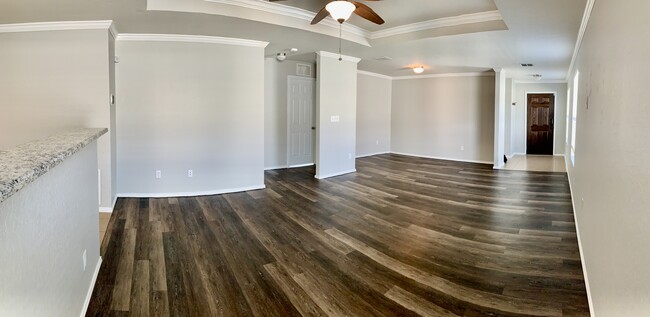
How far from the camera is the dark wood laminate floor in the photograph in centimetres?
230

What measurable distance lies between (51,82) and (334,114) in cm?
431

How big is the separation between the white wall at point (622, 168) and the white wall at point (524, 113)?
31.2ft

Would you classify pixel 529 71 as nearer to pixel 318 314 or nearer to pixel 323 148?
pixel 323 148

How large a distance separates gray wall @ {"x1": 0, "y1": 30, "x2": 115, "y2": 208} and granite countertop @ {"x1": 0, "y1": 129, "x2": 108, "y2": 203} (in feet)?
9.75

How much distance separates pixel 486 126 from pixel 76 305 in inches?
357

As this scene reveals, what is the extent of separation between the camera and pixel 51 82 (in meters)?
4.21

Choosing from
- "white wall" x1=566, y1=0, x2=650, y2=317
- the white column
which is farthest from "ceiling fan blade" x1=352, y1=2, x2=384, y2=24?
the white column

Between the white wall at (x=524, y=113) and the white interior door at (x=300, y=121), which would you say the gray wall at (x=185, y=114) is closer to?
the white interior door at (x=300, y=121)

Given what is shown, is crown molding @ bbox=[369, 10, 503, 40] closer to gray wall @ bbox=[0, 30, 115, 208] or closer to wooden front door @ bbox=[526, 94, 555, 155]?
gray wall @ bbox=[0, 30, 115, 208]

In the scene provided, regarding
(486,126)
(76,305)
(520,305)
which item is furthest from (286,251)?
(486,126)

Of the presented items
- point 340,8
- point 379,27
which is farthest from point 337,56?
point 340,8

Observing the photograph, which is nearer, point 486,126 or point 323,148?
point 323,148

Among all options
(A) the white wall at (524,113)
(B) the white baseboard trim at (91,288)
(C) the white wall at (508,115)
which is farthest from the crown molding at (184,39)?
(A) the white wall at (524,113)

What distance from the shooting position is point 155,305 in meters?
2.26
